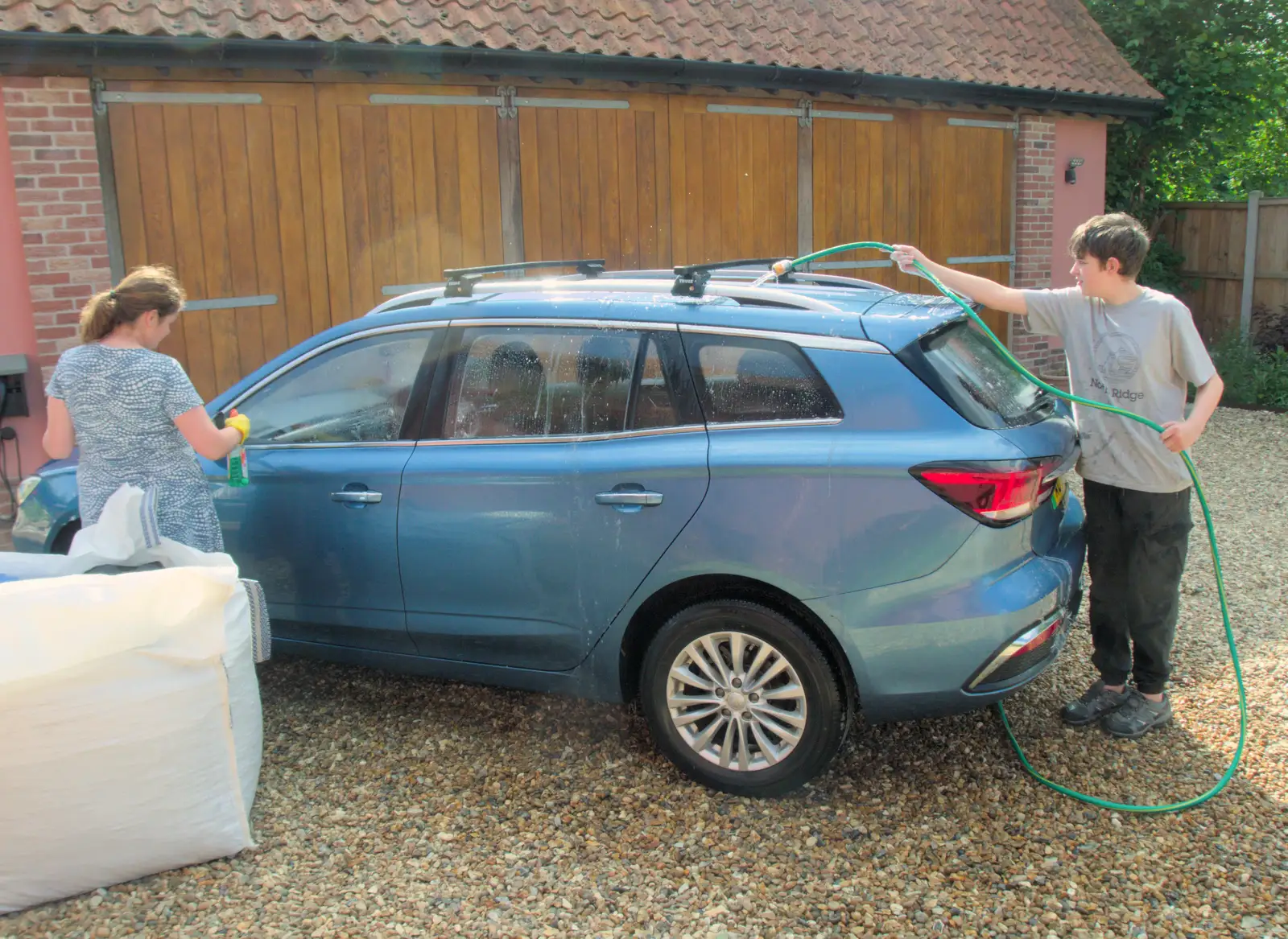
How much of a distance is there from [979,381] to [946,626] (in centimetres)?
82

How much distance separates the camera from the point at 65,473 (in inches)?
176

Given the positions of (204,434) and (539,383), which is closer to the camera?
(204,434)

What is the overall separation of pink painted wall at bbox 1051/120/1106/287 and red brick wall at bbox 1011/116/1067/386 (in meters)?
0.11

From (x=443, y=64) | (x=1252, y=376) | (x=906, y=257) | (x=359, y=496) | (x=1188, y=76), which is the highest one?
(x=1188, y=76)

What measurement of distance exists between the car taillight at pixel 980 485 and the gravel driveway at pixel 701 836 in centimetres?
98

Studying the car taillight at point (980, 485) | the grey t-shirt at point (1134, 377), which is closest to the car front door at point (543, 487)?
the car taillight at point (980, 485)

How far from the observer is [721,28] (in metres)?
8.99

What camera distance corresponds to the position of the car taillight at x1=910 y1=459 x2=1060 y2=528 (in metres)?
3.32

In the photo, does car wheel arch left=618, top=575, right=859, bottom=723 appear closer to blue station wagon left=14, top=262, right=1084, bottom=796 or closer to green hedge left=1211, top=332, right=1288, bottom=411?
blue station wagon left=14, top=262, right=1084, bottom=796

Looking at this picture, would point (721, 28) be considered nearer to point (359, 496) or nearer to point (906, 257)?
point (906, 257)

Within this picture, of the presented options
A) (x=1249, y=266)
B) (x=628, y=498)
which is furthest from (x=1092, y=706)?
(x=1249, y=266)

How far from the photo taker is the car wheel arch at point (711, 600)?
3.53m

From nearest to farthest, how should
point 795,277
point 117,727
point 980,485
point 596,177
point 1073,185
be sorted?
point 117,727, point 980,485, point 795,277, point 596,177, point 1073,185

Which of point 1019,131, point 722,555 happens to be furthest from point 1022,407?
point 1019,131
